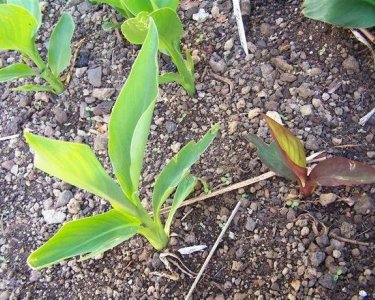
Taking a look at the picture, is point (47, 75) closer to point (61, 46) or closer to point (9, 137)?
point (61, 46)

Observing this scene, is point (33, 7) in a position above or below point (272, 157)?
above

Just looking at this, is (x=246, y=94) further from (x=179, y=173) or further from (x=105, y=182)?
(x=105, y=182)

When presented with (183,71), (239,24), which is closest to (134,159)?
(183,71)

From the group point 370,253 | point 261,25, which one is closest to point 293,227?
point 370,253

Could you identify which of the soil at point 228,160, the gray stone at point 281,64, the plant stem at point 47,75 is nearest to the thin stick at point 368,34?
the soil at point 228,160

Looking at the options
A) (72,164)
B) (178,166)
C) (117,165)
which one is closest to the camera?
(72,164)

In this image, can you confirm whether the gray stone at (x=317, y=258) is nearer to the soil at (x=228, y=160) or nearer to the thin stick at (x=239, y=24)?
the soil at (x=228, y=160)
